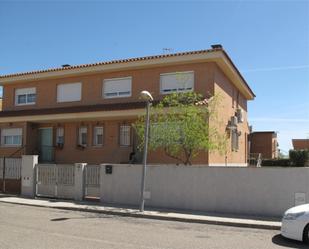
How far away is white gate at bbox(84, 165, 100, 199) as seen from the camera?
59.5ft

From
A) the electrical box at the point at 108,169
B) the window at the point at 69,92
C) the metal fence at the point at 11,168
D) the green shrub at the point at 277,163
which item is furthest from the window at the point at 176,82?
the green shrub at the point at 277,163

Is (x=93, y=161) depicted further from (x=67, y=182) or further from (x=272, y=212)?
(x=272, y=212)

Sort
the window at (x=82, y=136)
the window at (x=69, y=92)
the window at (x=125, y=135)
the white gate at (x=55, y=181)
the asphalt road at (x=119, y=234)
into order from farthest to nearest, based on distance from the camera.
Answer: the window at (x=69, y=92) < the window at (x=82, y=136) < the window at (x=125, y=135) < the white gate at (x=55, y=181) < the asphalt road at (x=119, y=234)

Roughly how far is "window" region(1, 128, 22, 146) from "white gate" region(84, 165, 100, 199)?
355 inches

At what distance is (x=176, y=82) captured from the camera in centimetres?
2180

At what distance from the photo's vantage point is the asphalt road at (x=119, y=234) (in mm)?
9445

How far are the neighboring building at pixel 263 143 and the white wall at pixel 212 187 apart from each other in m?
24.4

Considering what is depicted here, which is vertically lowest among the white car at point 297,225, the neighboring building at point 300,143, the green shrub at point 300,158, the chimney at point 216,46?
the white car at point 297,225

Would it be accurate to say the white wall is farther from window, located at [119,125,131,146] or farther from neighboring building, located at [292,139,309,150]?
neighboring building, located at [292,139,309,150]

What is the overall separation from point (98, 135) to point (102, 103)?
5.83ft

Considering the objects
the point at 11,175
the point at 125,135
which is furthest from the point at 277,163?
the point at 11,175

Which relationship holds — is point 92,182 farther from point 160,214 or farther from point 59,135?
point 59,135

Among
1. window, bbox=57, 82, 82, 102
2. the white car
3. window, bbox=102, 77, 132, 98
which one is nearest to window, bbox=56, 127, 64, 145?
window, bbox=57, 82, 82, 102

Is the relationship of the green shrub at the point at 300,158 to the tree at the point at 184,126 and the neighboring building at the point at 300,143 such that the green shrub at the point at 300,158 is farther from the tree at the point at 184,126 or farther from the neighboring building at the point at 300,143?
the tree at the point at 184,126
